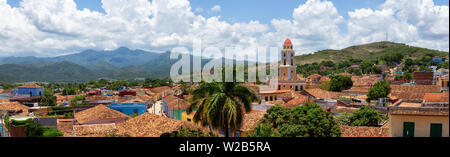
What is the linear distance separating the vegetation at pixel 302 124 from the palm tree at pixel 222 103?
10.7ft

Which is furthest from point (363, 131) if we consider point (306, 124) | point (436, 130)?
point (436, 130)

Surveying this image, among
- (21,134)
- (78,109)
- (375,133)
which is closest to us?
(375,133)

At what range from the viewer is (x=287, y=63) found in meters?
36.3

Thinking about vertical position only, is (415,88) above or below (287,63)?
below

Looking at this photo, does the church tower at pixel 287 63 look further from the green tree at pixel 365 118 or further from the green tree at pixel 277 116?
the green tree at pixel 277 116

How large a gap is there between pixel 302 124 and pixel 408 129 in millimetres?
5356

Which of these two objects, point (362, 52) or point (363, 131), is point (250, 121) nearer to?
point (363, 131)

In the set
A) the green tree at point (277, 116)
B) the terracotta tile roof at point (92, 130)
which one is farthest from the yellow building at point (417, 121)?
the terracotta tile roof at point (92, 130)

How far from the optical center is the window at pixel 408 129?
26.9 ft

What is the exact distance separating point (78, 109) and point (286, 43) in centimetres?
2153
